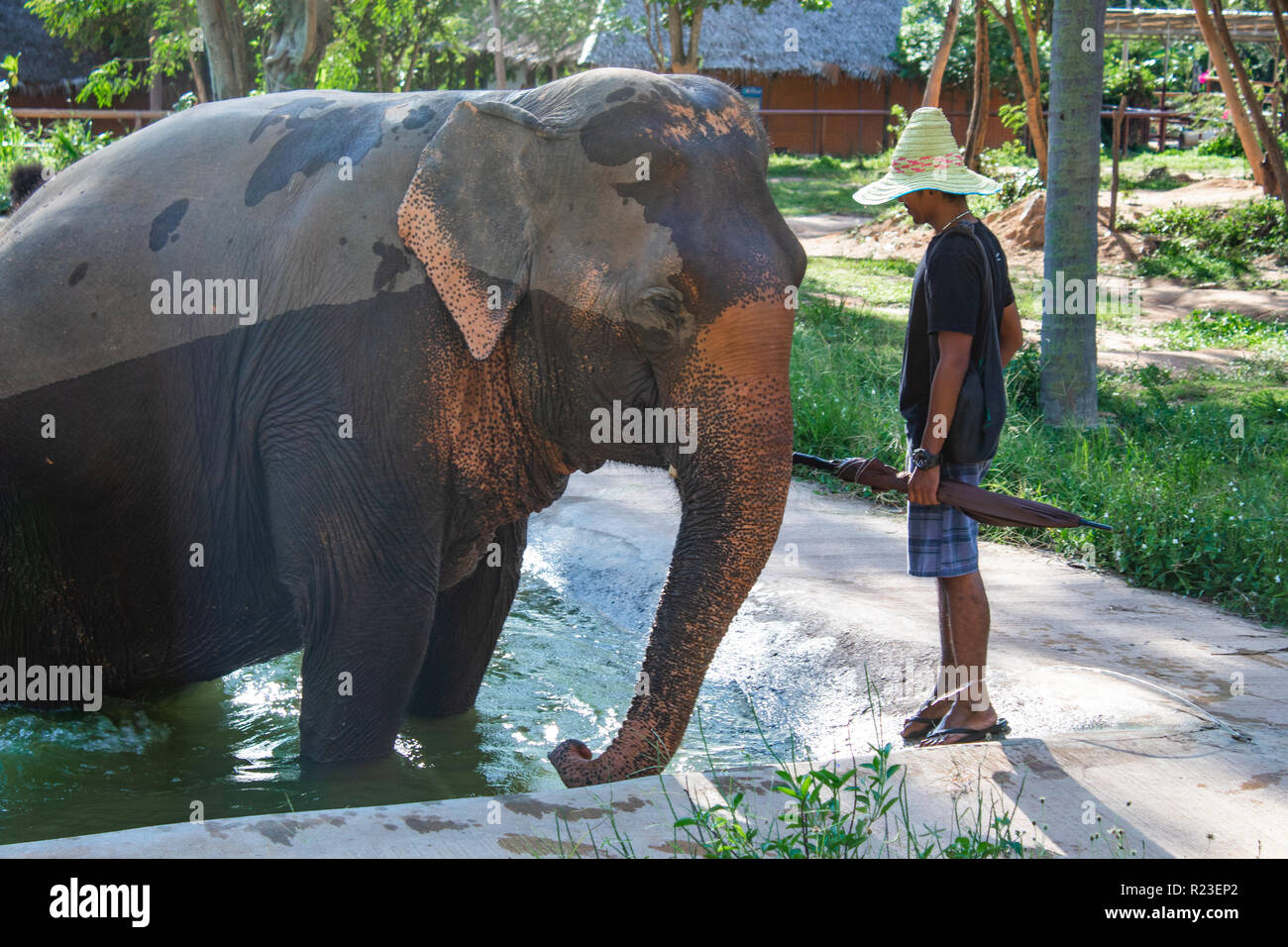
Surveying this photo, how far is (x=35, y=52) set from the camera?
31.3 metres

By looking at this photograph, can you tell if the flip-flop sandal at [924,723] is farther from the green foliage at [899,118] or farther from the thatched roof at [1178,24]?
the thatched roof at [1178,24]

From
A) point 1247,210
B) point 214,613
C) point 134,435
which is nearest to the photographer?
point 134,435

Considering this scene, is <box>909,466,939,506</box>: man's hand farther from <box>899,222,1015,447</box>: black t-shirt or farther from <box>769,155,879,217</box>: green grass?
<box>769,155,879,217</box>: green grass

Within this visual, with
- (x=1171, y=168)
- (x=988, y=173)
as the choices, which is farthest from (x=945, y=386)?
(x=1171, y=168)

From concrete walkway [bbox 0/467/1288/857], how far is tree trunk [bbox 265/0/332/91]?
7130 millimetres

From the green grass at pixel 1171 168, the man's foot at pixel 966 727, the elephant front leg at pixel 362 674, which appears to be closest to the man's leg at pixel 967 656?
the man's foot at pixel 966 727

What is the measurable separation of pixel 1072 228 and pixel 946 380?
207 inches

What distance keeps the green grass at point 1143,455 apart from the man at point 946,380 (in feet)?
7.20

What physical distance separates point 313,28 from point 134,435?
10329 mm

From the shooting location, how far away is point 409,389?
382cm

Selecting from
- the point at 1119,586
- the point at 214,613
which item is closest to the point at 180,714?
the point at 214,613

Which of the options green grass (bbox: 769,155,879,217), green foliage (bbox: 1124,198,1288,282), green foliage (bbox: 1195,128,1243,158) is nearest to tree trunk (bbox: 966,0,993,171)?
green grass (bbox: 769,155,879,217)
